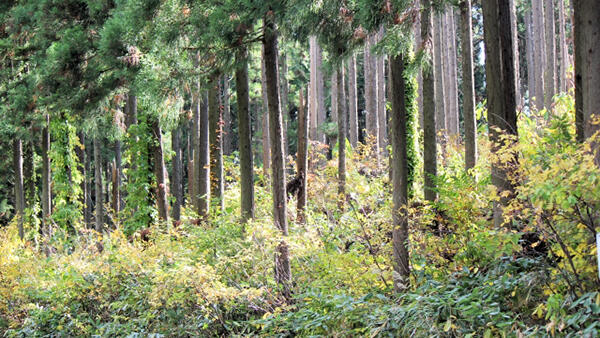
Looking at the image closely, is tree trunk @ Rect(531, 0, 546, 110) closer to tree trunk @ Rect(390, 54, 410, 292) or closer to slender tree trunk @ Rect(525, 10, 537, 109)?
slender tree trunk @ Rect(525, 10, 537, 109)

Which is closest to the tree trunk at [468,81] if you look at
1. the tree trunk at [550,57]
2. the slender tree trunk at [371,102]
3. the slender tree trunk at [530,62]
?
the slender tree trunk at [371,102]

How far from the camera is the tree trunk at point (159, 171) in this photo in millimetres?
15703

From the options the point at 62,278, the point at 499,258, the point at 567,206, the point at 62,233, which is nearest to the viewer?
the point at 567,206

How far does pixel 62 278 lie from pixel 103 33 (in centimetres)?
481

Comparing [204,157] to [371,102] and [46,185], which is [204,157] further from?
[371,102]

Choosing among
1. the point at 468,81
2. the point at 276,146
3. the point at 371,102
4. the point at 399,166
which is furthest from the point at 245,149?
the point at 371,102

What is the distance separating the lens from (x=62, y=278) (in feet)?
39.6

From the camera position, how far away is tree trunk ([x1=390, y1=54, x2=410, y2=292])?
8.00 meters

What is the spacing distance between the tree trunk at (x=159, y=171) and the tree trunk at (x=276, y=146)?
6202 millimetres

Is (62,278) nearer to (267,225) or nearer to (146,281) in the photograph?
(146,281)

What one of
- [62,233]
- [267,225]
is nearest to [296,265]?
[267,225]

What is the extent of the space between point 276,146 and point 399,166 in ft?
8.97

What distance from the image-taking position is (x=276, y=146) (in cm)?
1016

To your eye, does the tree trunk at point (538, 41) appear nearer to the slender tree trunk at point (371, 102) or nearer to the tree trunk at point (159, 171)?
the slender tree trunk at point (371, 102)
